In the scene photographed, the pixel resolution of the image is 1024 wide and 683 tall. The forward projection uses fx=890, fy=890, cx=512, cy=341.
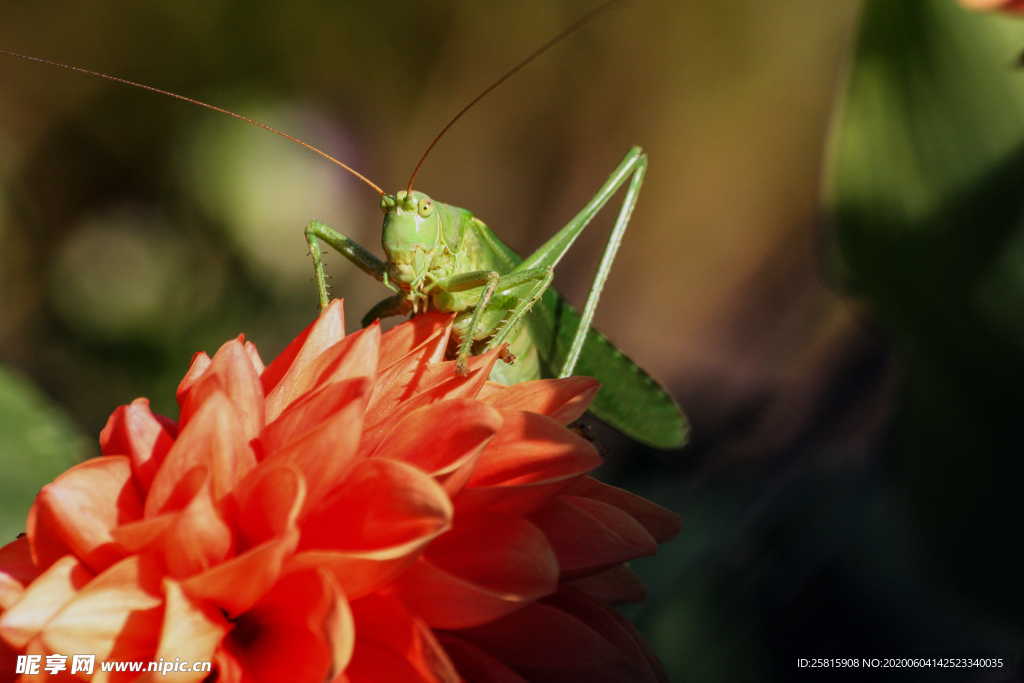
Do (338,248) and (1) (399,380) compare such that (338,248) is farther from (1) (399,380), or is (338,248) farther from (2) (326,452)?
(2) (326,452)

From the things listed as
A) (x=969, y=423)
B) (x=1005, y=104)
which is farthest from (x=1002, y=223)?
(x=969, y=423)

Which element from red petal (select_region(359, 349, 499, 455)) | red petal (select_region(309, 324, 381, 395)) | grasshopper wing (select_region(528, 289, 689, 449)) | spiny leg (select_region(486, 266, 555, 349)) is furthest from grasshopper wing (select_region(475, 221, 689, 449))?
red petal (select_region(309, 324, 381, 395))

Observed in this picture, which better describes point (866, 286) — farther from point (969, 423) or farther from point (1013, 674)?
point (1013, 674)

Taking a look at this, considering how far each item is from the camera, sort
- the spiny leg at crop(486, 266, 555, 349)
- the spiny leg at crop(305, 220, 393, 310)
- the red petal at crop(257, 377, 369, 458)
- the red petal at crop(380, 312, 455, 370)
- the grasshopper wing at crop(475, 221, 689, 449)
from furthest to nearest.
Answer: the grasshopper wing at crop(475, 221, 689, 449), the spiny leg at crop(305, 220, 393, 310), the spiny leg at crop(486, 266, 555, 349), the red petal at crop(380, 312, 455, 370), the red petal at crop(257, 377, 369, 458)

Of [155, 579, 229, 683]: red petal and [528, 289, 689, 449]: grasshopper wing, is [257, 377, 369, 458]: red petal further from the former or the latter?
[528, 289, 689, 449]: grasshopper wing

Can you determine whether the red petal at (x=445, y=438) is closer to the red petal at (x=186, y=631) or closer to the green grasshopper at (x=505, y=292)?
the red petal at (x=186, y=631)

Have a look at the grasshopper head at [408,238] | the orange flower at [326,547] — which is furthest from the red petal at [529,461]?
the grasshopper head at [408,238]
